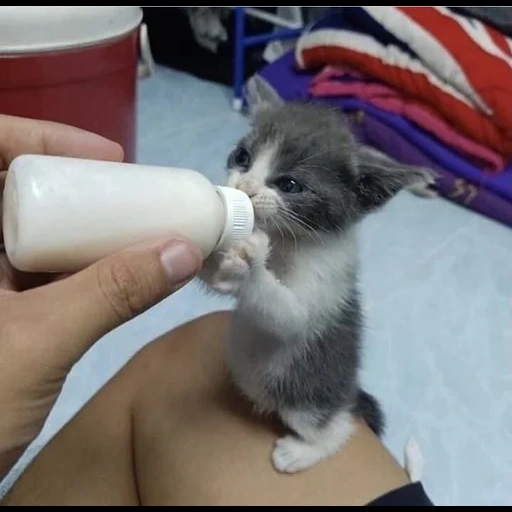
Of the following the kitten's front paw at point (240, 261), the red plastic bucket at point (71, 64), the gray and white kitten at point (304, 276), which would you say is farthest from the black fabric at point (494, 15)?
the kitten's front paw at point (240, 261)

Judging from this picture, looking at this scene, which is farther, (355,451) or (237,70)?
(237,70)

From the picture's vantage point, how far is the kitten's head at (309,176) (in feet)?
2.56

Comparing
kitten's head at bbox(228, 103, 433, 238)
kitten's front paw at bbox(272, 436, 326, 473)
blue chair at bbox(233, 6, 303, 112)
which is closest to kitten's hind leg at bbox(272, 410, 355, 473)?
kitten's front paw at bbox(272, 436, 326, 473)

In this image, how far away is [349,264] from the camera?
854 mm

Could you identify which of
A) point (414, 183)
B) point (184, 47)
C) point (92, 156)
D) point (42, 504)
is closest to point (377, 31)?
point (184, 47)

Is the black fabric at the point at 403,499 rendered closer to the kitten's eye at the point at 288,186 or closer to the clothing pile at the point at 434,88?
the kitten's eye at the point at 288,186

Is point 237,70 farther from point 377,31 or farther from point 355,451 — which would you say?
point 355,451

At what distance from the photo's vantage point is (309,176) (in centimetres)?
80

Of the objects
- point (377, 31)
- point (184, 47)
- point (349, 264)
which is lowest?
point (184, 47)

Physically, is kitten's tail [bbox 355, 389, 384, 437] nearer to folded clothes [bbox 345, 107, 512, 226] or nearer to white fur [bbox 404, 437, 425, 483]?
white fur [bbox 404, 437, 425, 483]

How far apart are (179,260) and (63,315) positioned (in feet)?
0.31

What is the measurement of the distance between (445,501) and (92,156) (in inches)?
29.1

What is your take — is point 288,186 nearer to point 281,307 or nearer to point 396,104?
point 281,307

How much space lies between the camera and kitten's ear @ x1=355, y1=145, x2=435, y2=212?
31.9 inches
